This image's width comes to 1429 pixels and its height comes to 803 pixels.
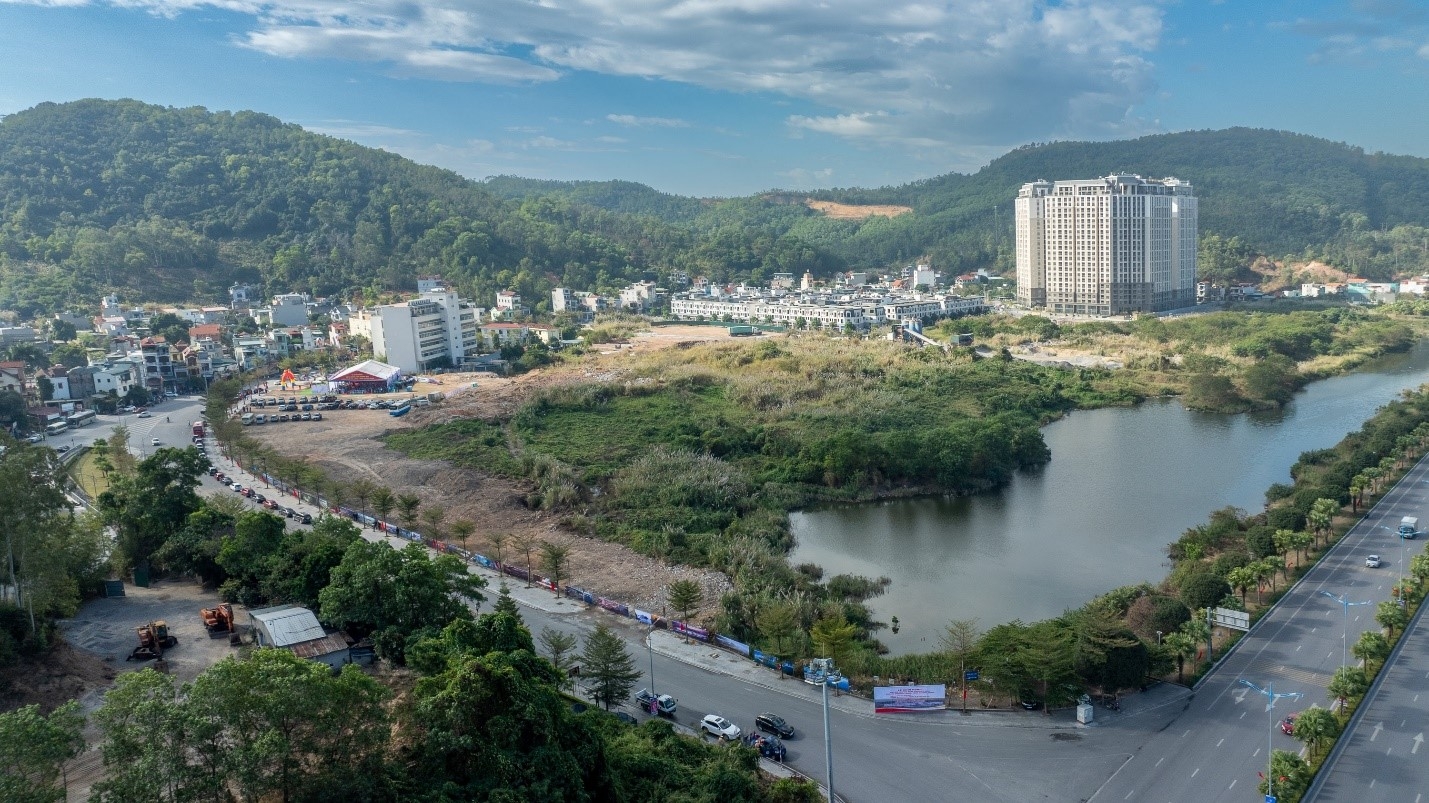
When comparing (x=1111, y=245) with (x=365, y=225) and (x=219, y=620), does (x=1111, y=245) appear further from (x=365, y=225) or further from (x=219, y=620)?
(x=219, y=620)

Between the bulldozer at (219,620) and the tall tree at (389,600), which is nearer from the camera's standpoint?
the tall tree at (389,600)

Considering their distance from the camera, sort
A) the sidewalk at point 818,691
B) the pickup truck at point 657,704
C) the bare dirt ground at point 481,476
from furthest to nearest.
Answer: the bare dirt ground at point 481,476, the pickup truck at point 657,704, the sidewalk at point 818,691

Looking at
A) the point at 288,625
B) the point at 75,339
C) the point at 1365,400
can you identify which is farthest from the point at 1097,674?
the point at 75,339

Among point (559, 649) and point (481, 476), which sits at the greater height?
point (481, 476)

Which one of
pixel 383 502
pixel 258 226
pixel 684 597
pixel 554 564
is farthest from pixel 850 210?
pixel 684 597

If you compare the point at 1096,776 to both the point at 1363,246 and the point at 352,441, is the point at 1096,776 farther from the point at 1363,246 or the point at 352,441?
the point at 1363,246

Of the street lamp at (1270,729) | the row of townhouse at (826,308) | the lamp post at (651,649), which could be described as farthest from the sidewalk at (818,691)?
the row of townhouse at (826,308)

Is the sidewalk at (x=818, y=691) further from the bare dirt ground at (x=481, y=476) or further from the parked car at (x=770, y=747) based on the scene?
the parked car at (x=770, y=747)
